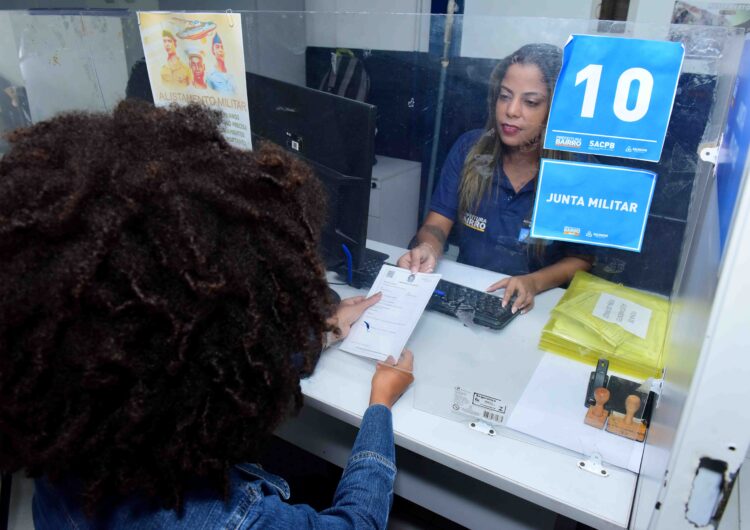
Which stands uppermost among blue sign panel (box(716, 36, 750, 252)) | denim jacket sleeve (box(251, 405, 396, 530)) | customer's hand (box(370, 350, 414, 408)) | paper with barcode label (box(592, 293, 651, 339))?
blue sign panel (box(716, 36, 750, 252))

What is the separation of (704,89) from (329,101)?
Result: 0.69 meters

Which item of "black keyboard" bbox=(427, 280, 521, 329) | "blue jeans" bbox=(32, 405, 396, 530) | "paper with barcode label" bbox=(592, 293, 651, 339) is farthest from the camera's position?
"black keyboard" bbox=(427, 280, 521, 329)

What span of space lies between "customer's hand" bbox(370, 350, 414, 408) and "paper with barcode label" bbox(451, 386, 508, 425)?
0.10 metres

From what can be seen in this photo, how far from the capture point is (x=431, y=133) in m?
1.16

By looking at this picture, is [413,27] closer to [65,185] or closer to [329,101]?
[329,101]

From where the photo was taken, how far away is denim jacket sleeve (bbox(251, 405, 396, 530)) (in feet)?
2.14

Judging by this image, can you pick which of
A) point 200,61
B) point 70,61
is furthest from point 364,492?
point 70,61

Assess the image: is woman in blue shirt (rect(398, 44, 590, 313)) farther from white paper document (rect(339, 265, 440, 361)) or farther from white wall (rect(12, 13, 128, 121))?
white wall (rect(12, 13, 128, 121))

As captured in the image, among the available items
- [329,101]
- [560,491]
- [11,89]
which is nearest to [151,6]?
[11,89]

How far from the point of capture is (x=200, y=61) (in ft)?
4.17

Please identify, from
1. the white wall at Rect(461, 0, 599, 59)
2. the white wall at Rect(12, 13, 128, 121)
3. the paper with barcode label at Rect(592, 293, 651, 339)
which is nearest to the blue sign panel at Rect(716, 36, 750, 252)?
the white wall at Rect(461, 0, 599, 59)

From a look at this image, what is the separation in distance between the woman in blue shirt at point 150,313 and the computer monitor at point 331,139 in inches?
17.1

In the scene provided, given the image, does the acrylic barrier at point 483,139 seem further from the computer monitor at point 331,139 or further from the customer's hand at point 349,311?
A: the customer's hand at point 349,311

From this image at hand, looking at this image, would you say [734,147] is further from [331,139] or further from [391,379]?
[331,139]
